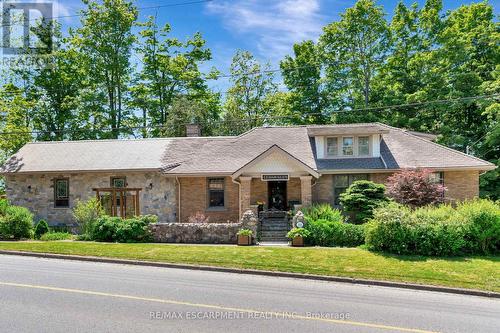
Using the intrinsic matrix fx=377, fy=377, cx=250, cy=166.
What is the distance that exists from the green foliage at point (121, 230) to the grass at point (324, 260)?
58.2 inches

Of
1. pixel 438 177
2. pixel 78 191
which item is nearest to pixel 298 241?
pixel 438 177

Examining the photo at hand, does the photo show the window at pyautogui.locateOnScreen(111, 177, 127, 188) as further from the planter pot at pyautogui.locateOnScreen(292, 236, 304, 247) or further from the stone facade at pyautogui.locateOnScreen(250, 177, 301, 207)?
the planter pot at pyautogui.locateOnScreen(292, 236, 304, 247)

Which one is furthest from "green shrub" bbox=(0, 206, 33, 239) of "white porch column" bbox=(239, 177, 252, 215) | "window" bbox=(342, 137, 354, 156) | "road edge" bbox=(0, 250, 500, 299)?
"window" bbox=(342, 137, 354, 156)

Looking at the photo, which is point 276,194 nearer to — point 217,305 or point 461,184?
point 461,184

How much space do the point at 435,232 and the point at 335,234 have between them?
13.3 ft

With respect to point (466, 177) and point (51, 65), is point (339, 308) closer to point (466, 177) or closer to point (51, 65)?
point (466, 177)

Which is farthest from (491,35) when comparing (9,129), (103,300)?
(9,129)

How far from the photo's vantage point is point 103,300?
860cm

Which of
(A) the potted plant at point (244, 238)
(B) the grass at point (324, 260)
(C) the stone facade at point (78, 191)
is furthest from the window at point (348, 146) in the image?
(C) the stone facade at point (78, 191)

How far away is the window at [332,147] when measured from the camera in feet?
77.0

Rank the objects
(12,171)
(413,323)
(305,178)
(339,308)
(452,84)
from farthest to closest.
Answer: (452,84), (12,171), (305,178), (339,308), (413,323)

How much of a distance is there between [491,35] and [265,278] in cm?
3223

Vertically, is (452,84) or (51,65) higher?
(51,65)

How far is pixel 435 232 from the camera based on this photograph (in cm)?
1445
